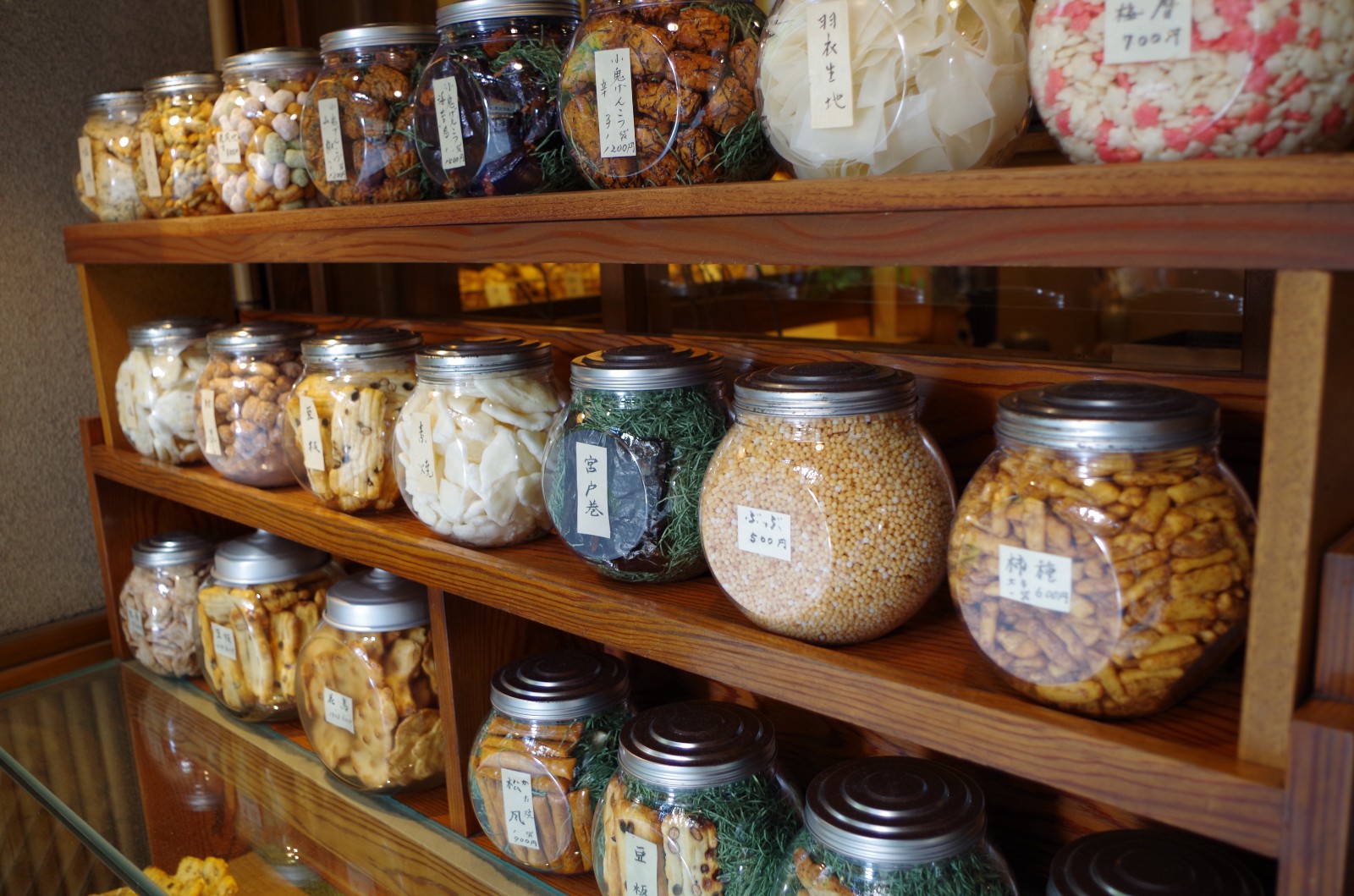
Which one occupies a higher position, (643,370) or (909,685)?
(643,370)

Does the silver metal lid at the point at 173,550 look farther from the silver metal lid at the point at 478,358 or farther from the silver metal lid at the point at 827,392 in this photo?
the silver metal lid at the point at 827,392

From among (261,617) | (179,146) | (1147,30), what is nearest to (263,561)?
(261,617)

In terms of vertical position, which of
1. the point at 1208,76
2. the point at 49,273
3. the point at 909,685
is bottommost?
the point at 909,685

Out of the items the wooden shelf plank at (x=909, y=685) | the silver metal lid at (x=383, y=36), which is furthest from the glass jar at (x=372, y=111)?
the wooden shelf plank at (x=909, y=685)

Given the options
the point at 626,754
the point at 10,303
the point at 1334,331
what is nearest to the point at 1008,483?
the point at 1334,331

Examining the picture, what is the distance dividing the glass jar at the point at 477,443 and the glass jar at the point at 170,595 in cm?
73

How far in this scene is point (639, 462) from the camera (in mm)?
952

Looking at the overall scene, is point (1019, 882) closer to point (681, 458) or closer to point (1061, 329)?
point (681, 458)

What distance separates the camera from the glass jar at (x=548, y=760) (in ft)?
3.63

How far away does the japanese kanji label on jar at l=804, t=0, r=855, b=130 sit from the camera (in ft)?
2.44

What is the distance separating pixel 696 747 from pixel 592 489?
251mm

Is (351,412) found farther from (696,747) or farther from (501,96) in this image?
(696,747)

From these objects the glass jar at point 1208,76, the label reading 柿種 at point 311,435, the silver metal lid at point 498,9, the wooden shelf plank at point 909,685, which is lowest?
the wooden shelf plank at point 909,685

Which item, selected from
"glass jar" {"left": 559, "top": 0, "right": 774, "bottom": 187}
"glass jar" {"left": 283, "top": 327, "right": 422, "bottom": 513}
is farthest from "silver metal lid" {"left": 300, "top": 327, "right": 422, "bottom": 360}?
"glass jar" {"left": 559, "top": 0, "right": 774, "bottom": 187}
